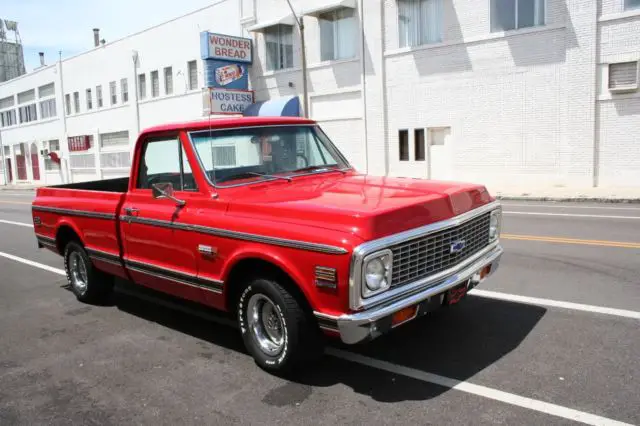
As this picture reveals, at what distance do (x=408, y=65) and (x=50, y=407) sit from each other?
20019 millimetres

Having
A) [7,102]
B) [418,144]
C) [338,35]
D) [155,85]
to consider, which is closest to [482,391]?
[418,144]

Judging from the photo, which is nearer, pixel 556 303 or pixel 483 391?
pixel 483 391

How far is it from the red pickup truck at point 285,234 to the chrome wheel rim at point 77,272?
56 centimetres

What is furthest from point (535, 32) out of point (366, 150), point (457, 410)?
point (457, 410)

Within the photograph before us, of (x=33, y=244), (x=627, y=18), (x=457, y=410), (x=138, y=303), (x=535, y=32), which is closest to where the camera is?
(x=457, y=410)

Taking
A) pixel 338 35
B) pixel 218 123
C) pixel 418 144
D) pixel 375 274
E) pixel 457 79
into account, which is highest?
pixel 338 35

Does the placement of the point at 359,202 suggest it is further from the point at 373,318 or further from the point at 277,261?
the point at 373,318

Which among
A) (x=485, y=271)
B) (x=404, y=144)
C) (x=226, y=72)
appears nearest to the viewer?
(x=485, y=271)

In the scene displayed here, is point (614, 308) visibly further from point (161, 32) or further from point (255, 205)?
point (161, 32)

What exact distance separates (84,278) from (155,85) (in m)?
30.1

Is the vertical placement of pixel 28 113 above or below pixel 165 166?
above

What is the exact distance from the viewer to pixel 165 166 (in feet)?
17.8

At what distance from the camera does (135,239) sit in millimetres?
5547

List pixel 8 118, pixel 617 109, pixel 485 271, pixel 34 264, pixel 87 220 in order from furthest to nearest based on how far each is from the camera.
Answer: pixel 8 118 → pixel 617 109 → pixel 34 264 → pixel 87 220 → pixel 485 271
